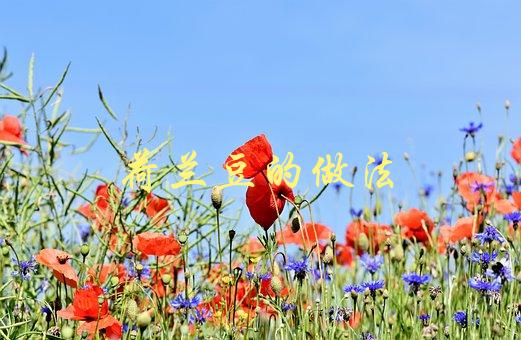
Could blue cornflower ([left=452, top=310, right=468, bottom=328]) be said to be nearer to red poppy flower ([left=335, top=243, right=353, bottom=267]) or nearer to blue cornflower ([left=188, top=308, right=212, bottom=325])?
blue cornflower ([left=188, top=308, right=212, bottom=325])

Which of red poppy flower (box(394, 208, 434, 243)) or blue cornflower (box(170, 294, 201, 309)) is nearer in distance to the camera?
blue cornflower (box(170, 294, 201, 309))

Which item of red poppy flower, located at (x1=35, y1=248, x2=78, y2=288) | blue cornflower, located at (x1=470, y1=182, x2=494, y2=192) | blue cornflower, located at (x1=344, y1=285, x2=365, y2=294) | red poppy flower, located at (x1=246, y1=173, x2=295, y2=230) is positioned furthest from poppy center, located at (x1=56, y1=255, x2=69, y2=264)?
blue cornflower, located at (x1=470, y1=182, x2=494, y2=192)

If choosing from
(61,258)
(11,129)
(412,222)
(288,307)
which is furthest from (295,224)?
(11,129)

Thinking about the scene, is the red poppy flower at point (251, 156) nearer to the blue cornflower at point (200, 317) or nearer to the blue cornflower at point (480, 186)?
the blue cornflower at point (200, 317)

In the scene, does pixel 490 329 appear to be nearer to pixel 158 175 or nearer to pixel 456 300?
pixel 456 300

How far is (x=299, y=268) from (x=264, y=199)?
0.16 m

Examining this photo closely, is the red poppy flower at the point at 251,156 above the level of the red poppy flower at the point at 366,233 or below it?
above

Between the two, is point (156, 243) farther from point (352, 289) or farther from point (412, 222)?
point (412, 222)

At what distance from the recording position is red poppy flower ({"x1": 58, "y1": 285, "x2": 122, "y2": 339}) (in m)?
1.77

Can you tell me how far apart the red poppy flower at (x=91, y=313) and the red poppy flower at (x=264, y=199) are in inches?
14.2

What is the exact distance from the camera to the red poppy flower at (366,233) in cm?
288

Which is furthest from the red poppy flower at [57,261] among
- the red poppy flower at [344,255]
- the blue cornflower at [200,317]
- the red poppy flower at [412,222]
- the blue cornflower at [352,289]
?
the red poppy flower at [344,255]

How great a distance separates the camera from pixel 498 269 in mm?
1899

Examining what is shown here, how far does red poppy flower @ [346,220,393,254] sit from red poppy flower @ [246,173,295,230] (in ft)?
3.16
